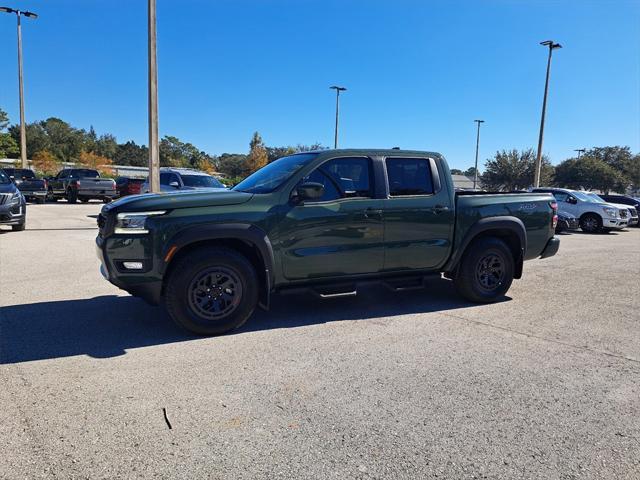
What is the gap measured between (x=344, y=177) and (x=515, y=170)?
5991cm

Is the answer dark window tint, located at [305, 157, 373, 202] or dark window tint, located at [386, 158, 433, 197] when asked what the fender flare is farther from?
dark window tint, located at [305, 157, 373, 202]

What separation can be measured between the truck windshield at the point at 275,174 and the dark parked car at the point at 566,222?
15530 millimetres

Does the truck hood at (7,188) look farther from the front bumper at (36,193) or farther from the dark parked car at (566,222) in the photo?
the dark parked car at (566,222)

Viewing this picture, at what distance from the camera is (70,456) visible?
8.80ft

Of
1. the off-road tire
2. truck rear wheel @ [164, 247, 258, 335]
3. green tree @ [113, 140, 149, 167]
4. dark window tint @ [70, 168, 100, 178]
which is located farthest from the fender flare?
green tree @ [113, 140, 149, 167]

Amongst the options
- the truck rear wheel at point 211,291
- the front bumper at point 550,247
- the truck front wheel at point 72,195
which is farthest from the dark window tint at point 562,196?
the truck front wheel at point 72,195

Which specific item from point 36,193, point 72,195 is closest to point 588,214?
point 72,195

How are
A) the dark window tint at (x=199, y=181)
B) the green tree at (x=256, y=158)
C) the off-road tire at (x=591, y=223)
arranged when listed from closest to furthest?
the dark window tint at (x=199, y=181) < the off-road tire at (x=591, y=223) < the green tree at (x=256, y=158)

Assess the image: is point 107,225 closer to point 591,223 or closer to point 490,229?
point 490,229

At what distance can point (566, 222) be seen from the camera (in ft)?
59.7

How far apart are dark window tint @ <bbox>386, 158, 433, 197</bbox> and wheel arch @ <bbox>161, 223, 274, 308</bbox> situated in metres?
1.72

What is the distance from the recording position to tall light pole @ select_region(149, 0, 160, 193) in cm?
1384

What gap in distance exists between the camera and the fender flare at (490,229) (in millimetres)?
5977

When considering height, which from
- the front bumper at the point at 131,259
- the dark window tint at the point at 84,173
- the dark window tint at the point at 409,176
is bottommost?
the front bumper at the point at 131,259
